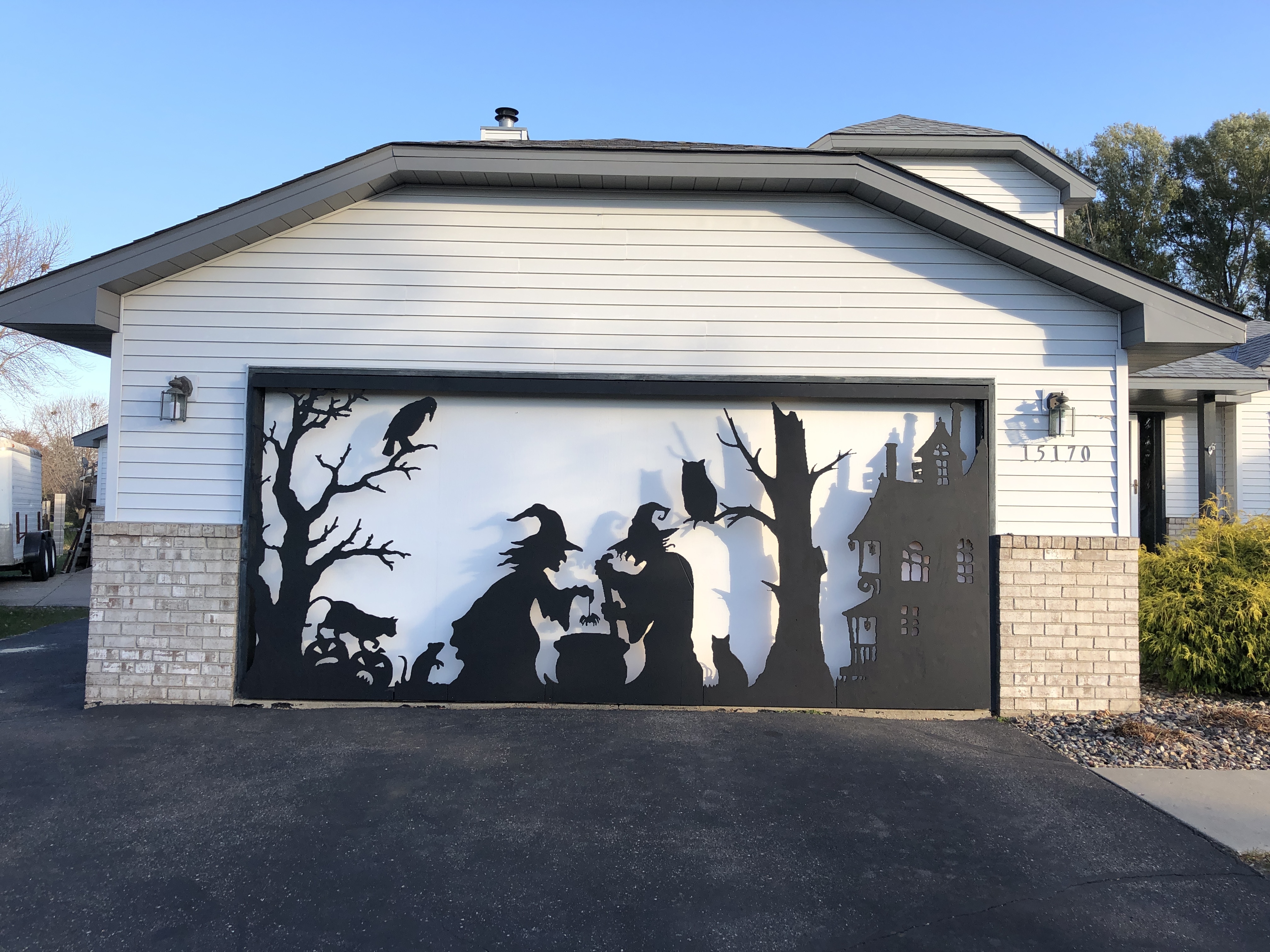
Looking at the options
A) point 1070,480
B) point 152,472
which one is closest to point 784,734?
point 1070,480

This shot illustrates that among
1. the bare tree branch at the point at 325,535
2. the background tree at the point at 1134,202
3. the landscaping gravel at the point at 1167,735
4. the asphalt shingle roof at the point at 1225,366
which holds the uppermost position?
the background tree at the point at 1134,202

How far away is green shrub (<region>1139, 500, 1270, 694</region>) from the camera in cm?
637

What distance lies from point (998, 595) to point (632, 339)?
363 cm

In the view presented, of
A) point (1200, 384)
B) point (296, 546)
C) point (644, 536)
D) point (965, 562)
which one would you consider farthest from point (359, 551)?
point (1200, 384)

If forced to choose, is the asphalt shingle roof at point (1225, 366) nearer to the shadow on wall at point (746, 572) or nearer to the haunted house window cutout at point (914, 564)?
the haunted house window cutout at point (914, 564)

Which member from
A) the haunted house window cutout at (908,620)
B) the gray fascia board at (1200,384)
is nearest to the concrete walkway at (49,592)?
the haunted house window cutout at (908,620)

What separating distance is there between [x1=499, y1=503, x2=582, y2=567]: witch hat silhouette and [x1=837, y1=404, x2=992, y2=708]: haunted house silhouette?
7.87ft

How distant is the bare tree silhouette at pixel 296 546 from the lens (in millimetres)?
5945

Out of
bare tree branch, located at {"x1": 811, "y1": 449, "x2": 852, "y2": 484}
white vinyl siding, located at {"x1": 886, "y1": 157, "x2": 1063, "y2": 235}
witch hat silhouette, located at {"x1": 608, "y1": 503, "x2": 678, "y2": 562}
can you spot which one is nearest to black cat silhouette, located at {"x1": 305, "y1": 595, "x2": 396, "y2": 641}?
witch hat silhouette, located at {"x1": 608, "y1": 503, "x2": 678, "y2": 562}

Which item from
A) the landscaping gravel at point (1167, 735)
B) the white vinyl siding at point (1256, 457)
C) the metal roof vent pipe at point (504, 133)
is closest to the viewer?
the landscaping gravel at point (1167, 735)

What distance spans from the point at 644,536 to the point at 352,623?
2497mm

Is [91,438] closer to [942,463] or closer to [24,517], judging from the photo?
[24,517]

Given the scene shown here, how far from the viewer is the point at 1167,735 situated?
5.27m

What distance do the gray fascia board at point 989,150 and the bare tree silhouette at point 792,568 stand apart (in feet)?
16.3
